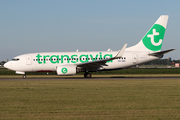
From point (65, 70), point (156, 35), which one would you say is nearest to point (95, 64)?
point (65, 70)

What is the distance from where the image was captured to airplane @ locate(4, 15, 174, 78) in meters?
31.6

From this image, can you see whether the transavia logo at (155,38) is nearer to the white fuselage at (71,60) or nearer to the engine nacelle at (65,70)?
the white fuselage at (71,60)

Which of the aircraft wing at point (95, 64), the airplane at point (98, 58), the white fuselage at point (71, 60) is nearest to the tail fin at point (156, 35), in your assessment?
the airplane at point (98, 58)

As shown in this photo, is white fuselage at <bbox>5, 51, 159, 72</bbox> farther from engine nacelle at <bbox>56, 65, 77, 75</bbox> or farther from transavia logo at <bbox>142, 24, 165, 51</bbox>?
engine nacelle at <bbox>56, 65, 77, 75</bbox>

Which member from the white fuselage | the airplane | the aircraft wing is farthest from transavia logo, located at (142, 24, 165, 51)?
the aircraft wing

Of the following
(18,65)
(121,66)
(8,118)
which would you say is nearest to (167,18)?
(121,66)

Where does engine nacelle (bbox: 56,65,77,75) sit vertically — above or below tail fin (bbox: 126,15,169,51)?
below

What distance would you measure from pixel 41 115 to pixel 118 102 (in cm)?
409

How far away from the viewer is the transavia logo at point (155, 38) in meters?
32.3

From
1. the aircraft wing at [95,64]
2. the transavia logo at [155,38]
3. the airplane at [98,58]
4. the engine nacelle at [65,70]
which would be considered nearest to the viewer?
the aircraft wing at [95,64]

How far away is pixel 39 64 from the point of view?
31.9m

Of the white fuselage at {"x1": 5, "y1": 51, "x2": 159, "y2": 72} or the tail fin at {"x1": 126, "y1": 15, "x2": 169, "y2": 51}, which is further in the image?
the tail fin at {"x1": 126, "y1": 15, "x2": 169, "y2": 51}

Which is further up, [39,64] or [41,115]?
[39,64]

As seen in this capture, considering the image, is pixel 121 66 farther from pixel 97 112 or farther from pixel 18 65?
pixel 97 112
